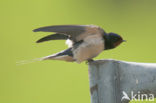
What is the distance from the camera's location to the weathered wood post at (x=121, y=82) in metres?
1.67

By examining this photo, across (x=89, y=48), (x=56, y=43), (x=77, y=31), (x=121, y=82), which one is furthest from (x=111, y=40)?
(x=56, y=43)

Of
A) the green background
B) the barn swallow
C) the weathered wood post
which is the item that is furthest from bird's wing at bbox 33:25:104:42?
the green background

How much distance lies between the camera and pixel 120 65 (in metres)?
1.69

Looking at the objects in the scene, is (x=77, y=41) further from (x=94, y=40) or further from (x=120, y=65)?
(x=120, y=65)

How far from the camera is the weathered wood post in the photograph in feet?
5.49

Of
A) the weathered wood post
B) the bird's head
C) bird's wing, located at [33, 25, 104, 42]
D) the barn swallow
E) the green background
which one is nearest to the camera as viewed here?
the weathered wood post

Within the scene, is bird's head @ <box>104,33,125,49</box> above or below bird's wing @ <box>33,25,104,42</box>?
below

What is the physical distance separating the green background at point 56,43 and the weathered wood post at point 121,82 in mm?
2058

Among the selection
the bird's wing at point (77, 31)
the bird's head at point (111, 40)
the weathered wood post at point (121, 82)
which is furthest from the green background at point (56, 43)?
the weathered wood post at point (121, 82)

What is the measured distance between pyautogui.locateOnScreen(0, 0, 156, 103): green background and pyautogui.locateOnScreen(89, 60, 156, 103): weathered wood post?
6.75 feet

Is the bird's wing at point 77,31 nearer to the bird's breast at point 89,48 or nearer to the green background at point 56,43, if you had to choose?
the bird's breast at point 89,48

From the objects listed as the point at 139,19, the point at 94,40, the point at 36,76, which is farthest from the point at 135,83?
the point at 139,19

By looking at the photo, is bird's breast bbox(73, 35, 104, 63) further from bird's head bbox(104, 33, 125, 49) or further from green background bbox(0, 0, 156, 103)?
green background bbox(0, 0, 156, 103)

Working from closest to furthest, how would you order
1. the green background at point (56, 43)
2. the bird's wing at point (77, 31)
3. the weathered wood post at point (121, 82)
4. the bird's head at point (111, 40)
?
the weathered wood post at point (121, 82), the bird's wing at point (77, 31), the bird's head at point (111, 40), the green background at point (56, 43)
